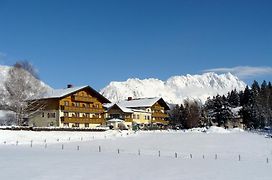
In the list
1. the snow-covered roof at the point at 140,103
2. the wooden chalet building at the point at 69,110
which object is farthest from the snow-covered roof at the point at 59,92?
the snow-covered roof at the point at 140,103

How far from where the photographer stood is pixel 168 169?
89.4ft

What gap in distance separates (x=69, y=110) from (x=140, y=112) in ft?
123

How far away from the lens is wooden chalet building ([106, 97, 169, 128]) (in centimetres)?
11327

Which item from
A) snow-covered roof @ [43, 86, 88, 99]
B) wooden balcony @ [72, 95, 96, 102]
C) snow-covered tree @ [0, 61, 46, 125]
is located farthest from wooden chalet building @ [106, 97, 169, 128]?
snow-covered tree @ [0, 61, 46, 125]

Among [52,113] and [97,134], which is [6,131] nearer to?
[97,134]

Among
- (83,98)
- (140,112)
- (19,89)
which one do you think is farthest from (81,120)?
(140,112)

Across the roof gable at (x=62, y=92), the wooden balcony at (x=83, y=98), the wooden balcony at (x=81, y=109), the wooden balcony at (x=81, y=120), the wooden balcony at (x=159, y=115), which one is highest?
the roof gable at (x=62, y=92)

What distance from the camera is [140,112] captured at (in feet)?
397

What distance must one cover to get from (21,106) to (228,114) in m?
75.5

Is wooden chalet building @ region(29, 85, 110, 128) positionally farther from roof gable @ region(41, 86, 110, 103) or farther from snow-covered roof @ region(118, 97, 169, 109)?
snow-covered roof @ region(118, 97, 169, 109)

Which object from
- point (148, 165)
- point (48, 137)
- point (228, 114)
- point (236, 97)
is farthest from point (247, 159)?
point (236, 97)

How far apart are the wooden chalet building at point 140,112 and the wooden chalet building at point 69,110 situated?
19.0 meters

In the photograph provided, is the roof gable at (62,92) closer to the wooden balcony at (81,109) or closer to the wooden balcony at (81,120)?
the wooden balcony at (81,109)

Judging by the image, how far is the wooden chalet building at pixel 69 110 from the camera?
85562 millimetres
